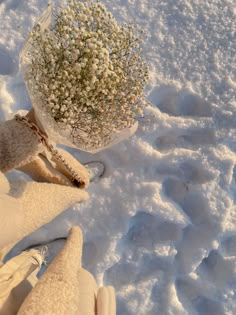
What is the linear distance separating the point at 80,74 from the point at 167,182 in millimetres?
696

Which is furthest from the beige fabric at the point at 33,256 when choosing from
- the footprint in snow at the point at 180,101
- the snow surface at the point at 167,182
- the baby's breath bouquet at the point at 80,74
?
the footprint in snow at the point at 180,101

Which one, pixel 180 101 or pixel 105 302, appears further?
pixel 180 101

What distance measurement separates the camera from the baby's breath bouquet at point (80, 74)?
0.98 m

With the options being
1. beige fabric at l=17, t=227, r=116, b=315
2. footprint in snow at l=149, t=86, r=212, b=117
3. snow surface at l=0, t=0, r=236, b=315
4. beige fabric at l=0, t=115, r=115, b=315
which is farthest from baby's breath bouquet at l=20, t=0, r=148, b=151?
footprint in snow at l=149, t=86, r=212, b=117

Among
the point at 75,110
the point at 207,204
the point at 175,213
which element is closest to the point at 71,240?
the point at 75,110

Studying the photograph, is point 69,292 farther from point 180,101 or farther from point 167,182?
point 180,101

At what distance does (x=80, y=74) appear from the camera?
3.23 ft

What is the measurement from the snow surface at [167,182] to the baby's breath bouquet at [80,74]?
1.45 feet

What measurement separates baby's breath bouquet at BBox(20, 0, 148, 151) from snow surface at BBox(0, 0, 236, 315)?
44 centimetres

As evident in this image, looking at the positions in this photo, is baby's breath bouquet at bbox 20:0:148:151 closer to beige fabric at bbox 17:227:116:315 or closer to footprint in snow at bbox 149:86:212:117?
beige fabric at bbox 17:227:116:315

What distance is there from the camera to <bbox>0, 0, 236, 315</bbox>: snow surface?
4.77 ft

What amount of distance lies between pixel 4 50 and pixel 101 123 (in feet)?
2.46

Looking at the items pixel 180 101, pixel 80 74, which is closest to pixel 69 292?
pixel 80 74

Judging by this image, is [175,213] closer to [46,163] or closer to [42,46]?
[46,163]
